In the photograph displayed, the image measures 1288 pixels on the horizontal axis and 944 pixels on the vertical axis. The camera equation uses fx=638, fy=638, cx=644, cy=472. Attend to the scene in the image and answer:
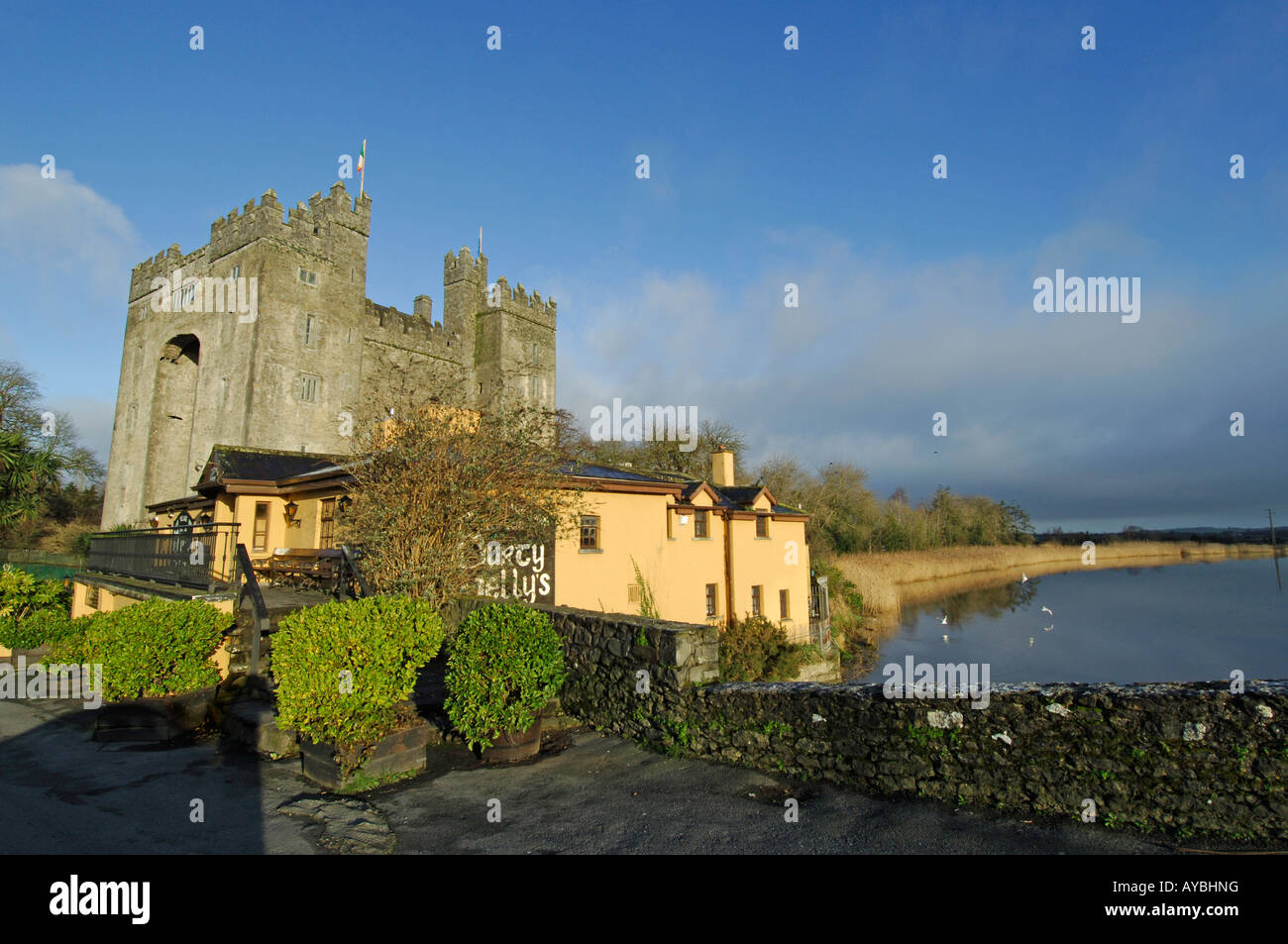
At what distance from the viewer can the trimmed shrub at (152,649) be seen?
25.9 feet

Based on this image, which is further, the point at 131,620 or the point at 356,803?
the point at 131,620

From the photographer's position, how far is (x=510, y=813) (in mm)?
5254

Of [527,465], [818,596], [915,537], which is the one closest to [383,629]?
[527,465]

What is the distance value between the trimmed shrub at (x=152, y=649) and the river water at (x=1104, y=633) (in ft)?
67.0

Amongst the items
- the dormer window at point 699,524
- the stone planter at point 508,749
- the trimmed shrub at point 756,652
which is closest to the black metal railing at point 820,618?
the trimmed shrub at point 756,652

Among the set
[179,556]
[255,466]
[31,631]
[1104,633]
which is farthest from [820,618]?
[31,631]

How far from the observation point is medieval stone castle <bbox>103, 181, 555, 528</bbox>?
3033 cm

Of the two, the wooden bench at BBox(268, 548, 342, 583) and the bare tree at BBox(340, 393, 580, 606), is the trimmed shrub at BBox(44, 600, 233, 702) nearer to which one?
the bare tree at BBox(340, 393, 580, 606)

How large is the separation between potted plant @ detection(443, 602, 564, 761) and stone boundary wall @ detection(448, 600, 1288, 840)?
127cm

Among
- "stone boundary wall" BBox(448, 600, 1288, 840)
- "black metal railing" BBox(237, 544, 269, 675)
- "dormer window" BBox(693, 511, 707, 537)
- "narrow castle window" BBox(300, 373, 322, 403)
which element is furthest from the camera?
"narrow castle window" BBox(300, 373, 322, 403)

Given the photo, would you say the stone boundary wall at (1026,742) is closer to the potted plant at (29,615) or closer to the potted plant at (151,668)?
the potted plant at (151,668)

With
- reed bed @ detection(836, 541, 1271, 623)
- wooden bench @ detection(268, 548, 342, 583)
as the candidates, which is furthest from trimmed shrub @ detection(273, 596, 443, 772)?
reed bed @ detection(836, 541, 1271, 623)
